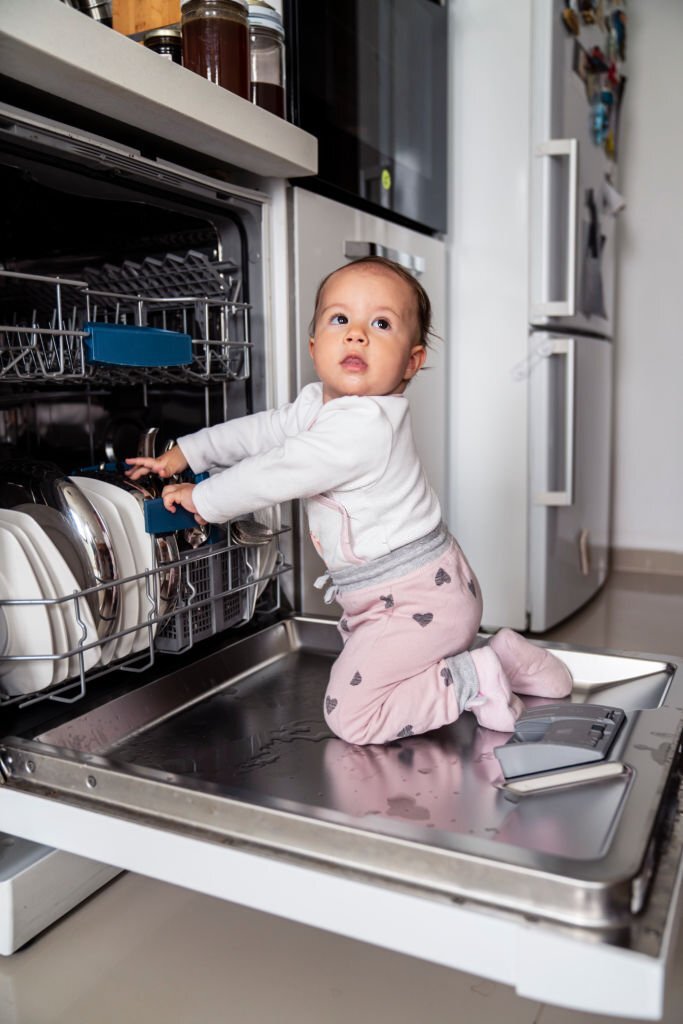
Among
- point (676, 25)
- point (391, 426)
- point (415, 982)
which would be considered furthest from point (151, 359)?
point (676, 25)

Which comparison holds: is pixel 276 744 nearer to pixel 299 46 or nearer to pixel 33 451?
pixel 33 451

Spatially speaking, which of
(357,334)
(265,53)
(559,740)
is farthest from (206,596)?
(265,53)

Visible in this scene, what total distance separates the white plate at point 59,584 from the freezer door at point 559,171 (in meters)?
1.32

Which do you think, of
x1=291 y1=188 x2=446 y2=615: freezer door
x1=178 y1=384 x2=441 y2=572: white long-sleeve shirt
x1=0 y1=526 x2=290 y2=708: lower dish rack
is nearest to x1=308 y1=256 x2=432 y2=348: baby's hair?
x1=178 y1=384 x2=441 y2=572: white long-sleeve shirt

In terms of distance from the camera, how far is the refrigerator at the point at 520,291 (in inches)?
74.6

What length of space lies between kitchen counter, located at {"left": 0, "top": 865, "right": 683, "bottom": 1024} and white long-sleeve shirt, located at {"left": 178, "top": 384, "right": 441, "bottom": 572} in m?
0.45

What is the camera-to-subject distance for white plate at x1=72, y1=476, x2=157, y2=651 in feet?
3.54

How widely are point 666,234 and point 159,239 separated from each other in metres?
2.04

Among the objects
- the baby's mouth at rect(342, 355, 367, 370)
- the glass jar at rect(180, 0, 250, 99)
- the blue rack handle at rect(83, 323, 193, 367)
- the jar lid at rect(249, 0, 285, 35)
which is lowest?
the baby's mouth at rect(342, 355, 367, 370)

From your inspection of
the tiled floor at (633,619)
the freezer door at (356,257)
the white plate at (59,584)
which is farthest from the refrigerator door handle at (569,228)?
the white plate at (59,584)

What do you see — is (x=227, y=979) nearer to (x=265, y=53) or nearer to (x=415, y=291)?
(x=415, y=291)

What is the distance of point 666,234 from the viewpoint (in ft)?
9.23

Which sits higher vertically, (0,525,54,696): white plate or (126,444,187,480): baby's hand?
(126,444,187,480): baby's hand

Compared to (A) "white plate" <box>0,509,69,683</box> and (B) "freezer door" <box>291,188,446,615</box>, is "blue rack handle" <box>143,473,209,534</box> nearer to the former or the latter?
(A) "white plate" <box>0,509,69,683</box>
